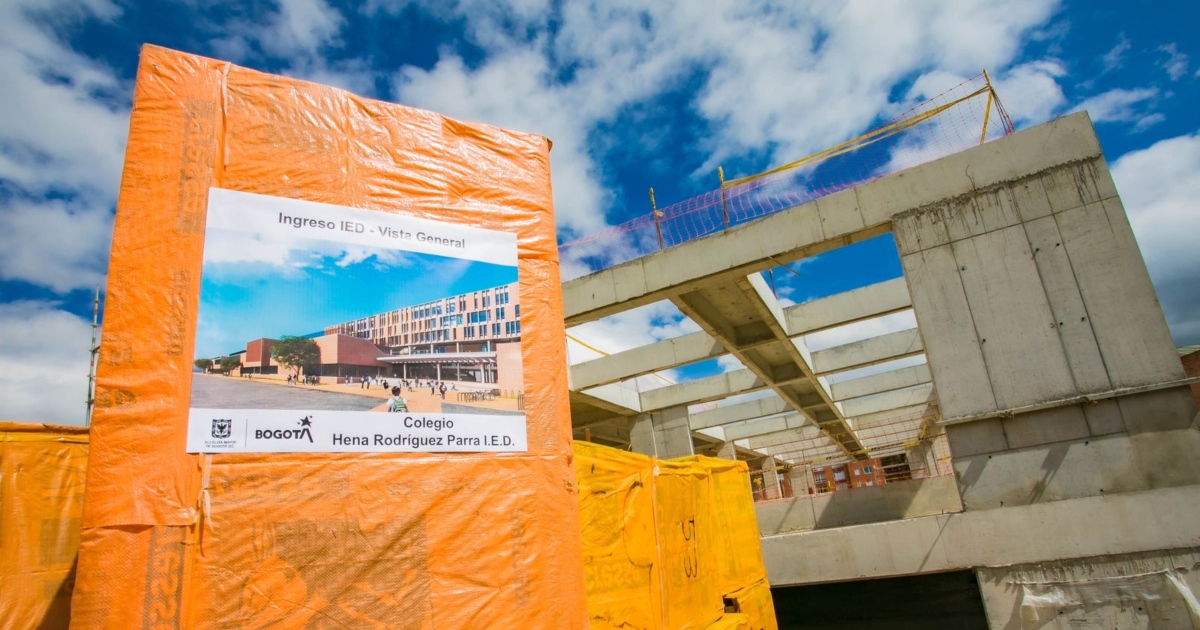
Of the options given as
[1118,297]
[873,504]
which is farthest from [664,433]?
[1118,297]

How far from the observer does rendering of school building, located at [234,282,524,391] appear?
8.54ft

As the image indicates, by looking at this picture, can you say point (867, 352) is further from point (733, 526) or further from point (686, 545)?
point (686, 545)

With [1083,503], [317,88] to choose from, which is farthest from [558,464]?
[1083,503]

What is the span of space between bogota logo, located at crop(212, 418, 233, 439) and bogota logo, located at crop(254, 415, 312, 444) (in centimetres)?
9

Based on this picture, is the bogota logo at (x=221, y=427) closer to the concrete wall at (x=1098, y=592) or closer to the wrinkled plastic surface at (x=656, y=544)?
the wrinkled plastic surface at (x=656, y=544)

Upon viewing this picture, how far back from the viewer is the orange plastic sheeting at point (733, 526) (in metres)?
7.08

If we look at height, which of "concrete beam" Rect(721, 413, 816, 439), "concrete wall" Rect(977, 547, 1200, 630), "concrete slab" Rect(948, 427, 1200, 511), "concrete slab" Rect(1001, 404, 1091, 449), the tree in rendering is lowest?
"concrete wall" Rect(977, 547, 1200, 630)

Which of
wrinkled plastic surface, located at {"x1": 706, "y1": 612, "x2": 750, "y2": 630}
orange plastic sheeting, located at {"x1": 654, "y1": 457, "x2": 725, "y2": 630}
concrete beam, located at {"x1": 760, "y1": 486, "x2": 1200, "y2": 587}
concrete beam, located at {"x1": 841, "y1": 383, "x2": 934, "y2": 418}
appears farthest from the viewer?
concrete beam, located at {"x1": 841, "y1": 383, "x2": 934, "y2": 418}

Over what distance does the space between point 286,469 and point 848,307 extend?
12.8m

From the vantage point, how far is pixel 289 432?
241cm

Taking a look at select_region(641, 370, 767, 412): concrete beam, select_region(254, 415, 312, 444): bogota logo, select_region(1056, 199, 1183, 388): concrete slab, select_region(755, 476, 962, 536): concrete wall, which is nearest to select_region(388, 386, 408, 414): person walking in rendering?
select_region(254, 415, 312, 444): bogota logo

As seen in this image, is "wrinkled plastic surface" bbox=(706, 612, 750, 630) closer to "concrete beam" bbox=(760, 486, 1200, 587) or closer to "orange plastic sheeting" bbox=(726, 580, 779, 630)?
"orange plastic sheeting" bbox=(726, 580, 779, 630)

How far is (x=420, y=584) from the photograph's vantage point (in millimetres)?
2457

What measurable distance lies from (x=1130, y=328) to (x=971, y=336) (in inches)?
61.1
